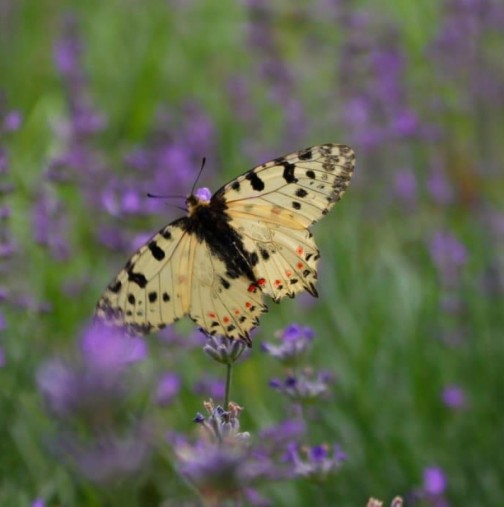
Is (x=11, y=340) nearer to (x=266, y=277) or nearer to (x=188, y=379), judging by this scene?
(x=188, y=379)

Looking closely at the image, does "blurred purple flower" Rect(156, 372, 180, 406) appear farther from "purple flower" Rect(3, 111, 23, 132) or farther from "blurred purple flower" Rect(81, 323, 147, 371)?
"blurred purple flower" Rect(81, 323, 147, 371)

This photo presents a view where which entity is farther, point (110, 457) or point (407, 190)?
point (407, 190)

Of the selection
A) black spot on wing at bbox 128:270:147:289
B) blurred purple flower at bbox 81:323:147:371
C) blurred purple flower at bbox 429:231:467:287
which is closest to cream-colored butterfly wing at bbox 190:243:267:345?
black spot on wing at bbox 128:270:147:289

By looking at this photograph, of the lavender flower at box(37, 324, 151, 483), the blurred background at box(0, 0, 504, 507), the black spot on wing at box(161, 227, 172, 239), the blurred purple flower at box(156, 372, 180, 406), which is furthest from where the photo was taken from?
the blurred purple flower at box(156, 372, 180, 406)

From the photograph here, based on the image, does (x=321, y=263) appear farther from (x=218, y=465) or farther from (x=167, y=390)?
(x=218, y=465)

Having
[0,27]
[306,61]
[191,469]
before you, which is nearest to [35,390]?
Result: [191,469]

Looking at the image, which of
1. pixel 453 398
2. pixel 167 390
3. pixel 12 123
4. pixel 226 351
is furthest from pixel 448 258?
pixel 226 351
